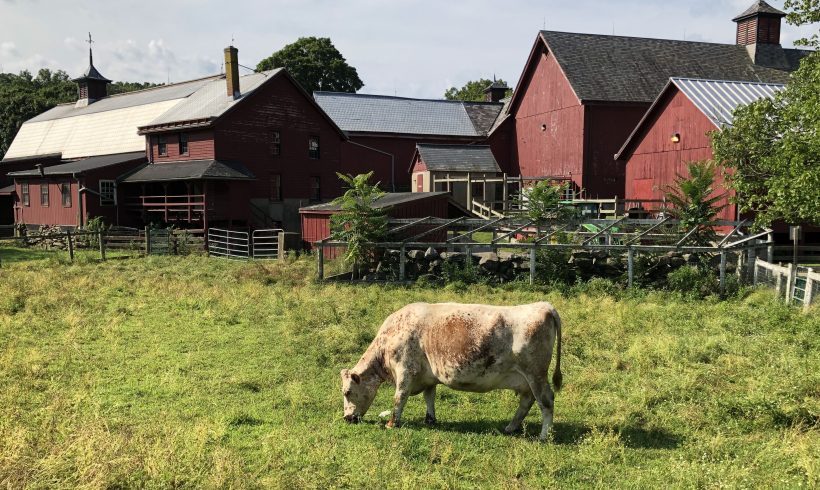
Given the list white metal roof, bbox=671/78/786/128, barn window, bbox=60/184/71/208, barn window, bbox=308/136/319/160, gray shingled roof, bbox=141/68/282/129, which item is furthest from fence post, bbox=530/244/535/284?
barn window, bbox=60/184/71/208

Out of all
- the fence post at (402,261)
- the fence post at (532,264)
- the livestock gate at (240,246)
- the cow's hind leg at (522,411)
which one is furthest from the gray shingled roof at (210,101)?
the cow's hind leg at (522,411)

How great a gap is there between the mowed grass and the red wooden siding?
18.3 meters

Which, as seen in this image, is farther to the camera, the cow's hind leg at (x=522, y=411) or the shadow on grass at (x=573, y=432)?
the cow's hind leg at (x=522, y=411)

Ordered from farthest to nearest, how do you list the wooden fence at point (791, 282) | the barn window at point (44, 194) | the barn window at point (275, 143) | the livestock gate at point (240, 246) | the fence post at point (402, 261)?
the barn window at point (44, 194) → the barn window at point (275, 143) → the livestock gate at point (240, 246) → the fence post at point (402, 261) → the wooden fence at point (791, 282)

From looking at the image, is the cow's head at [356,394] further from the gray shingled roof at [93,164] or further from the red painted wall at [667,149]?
the gray shingled roof at [93,164]

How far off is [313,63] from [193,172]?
4310 centimetres

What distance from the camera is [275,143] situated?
3606 centimetres

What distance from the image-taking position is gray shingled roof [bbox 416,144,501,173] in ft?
125

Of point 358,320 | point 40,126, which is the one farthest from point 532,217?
point 40,126

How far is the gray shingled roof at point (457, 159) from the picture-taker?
38031 millimetres

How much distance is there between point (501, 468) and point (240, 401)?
4348 mm

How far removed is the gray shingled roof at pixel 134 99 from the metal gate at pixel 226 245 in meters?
14.6

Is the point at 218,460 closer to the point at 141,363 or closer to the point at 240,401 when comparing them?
the point at 240,401

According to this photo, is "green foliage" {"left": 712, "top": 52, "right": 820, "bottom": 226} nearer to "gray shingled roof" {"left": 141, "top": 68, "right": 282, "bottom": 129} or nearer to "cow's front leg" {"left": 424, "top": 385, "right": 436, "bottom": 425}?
"cow's front leg" {"left": 424, "top": 385, "right": 436, "bottom": 425}
